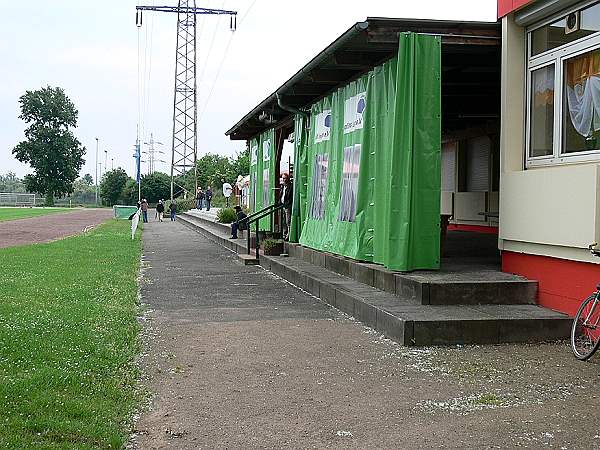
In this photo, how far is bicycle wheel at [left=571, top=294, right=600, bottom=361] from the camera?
23.1 feet

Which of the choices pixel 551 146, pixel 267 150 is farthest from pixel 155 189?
pixel 551 146

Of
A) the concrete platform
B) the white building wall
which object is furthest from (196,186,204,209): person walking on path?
the white building wall

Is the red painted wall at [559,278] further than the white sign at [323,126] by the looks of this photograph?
No

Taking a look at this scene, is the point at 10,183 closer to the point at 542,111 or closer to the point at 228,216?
the point at 228,216

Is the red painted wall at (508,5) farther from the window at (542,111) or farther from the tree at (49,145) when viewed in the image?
the tree at (49,145)

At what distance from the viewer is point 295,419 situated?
18.0ft

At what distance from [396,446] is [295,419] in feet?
2.90

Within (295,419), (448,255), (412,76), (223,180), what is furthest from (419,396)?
(223,180)

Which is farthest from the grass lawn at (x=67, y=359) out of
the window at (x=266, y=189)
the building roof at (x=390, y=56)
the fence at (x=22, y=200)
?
the fence at (x=22, y=200)

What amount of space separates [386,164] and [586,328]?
4.11 metres

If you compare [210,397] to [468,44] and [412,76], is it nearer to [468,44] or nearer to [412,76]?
[412,76]

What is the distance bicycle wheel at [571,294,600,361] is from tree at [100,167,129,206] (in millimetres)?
91575

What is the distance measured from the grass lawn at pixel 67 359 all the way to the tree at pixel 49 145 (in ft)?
308

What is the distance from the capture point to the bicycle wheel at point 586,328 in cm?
705
